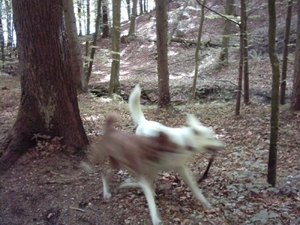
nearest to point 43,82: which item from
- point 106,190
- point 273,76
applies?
point 106,190

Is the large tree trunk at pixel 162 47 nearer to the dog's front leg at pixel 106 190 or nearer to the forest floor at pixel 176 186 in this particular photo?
the forest floor at pixel 176 186

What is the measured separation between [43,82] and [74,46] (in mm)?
6106

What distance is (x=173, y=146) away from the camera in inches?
114

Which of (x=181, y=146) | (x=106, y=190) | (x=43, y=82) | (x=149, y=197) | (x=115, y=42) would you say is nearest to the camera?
(x=181, y=146)

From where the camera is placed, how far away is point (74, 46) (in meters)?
10.1

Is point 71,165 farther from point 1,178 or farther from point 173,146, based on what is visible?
point 173,146

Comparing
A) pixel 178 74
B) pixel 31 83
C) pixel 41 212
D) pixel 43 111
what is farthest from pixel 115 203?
pixel 178 74

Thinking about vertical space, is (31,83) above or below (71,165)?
above

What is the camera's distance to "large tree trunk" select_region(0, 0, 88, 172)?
4.26 metres

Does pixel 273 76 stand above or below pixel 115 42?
below

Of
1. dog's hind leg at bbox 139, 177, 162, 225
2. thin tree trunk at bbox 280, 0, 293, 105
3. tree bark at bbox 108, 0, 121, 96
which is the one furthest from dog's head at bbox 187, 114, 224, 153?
tree bark at bbox 108, 0, 121, 96

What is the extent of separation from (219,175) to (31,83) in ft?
10.2

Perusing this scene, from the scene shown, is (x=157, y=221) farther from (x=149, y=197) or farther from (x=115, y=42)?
(x=115, y=42)

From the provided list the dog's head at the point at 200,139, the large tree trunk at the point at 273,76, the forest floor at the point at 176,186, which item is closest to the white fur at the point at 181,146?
the dog's head at the point at 200,139
